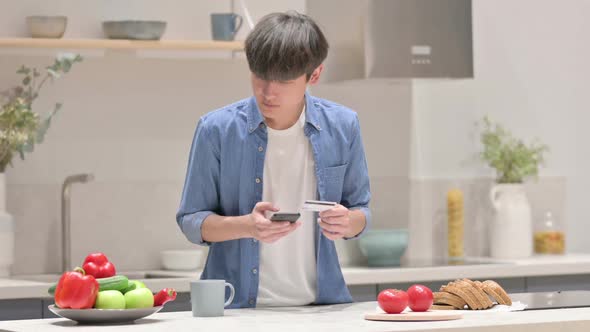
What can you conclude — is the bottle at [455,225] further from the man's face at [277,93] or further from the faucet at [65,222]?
the man's face at [277,93]

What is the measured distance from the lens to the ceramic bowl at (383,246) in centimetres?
482

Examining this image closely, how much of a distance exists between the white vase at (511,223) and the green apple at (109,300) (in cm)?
288

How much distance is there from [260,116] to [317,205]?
14.8 inches

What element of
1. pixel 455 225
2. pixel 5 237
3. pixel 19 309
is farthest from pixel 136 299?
pixel 455 225

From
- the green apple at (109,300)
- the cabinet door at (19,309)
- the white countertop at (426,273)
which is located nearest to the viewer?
the green apple at (109,300)

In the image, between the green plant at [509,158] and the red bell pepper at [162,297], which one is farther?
the green plant at [509,158]

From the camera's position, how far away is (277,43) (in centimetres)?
284

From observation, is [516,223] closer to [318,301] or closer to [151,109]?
[151,109]

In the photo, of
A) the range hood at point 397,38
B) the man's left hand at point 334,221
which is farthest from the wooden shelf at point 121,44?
the man's left hand at point 334,221

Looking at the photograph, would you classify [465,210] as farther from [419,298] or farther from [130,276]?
[419,298]

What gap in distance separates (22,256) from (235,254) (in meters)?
1.78

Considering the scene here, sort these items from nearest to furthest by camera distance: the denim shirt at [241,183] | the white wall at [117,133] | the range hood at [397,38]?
the denim shirt at [241,183] → the white wall at [117,133] → the range hood at [397,38]

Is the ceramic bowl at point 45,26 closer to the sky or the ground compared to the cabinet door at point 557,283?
closer to the sky

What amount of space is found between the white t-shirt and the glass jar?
249 centimetres
